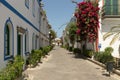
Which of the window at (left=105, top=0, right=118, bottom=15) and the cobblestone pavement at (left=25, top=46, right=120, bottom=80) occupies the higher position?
the window at (left=105, top=0, right=118, bottom=15)

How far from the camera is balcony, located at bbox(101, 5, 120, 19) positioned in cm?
2684

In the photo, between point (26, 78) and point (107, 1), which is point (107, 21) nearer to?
point (107, 1)

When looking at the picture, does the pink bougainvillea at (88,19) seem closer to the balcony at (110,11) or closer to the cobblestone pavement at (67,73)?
the balcony at (110,11)

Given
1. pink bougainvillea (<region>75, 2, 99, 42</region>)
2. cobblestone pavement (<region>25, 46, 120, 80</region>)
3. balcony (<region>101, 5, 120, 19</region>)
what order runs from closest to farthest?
cobblestone pavement (<region>25, 46, 120, 80</region>) → balcony (<region>101, 5, 120, 19</region>) → pink bougainvillea (<region>75, 2, 99, 42</region>)

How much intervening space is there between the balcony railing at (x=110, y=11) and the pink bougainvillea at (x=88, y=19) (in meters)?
0.90

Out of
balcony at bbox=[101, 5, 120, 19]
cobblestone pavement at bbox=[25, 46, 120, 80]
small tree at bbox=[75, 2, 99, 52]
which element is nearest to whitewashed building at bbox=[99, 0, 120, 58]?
balcony at bbox=[101, 5, 120, 19]

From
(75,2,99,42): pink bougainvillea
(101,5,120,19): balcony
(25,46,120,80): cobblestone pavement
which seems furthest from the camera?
(75,2,99,42): pink bougainvillea

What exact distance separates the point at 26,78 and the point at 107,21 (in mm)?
17235

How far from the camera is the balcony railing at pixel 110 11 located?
26844 millimetres

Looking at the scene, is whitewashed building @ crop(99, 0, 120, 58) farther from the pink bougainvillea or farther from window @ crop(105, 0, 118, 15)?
the pink bougainvillea

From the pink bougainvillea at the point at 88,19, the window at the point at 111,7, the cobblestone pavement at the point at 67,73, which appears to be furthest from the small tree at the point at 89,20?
the cobblestone pavement at the point at 67,73

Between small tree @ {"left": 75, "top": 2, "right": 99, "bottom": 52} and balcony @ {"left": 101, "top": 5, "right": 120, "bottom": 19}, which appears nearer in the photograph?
balcony @ {"left": 101, "top": 5, "right": 120, "bottom": 19}

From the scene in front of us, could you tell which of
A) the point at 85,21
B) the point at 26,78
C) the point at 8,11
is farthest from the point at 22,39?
the point at 85,21

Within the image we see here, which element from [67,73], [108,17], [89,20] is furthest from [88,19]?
[67,73]
